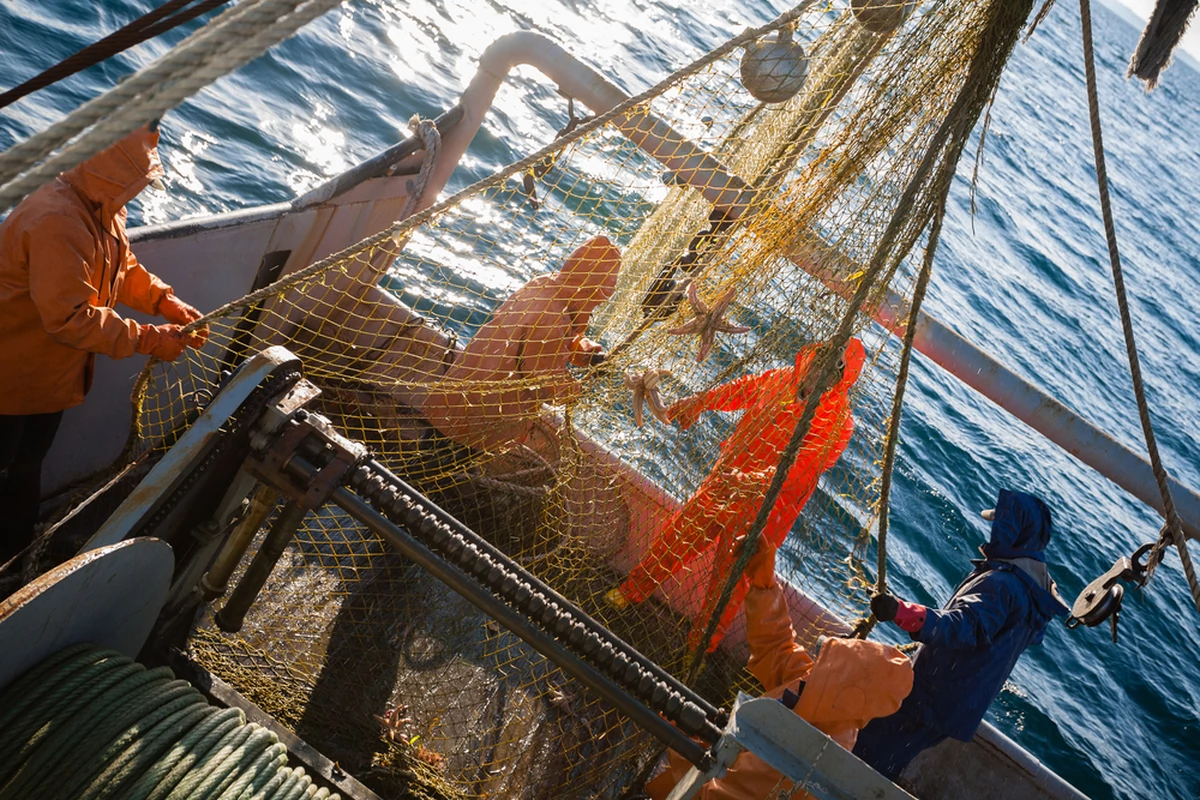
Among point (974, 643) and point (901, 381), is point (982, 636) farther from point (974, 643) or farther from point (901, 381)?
point (901, 381)

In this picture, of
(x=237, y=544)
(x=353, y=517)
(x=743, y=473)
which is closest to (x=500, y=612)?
(x=353, y=517)

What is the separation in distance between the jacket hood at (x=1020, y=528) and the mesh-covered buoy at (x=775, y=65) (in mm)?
2184

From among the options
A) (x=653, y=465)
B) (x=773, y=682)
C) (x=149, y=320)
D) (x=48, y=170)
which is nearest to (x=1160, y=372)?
(x=653, y=465)

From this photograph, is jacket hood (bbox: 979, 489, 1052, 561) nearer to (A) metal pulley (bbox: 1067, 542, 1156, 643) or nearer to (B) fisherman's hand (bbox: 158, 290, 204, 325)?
(A) metal pulley (bbox: 1067, 542, 1156, 643)

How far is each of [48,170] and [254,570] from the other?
5.79 ft

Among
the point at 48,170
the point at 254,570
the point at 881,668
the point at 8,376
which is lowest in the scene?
the point at 8,376

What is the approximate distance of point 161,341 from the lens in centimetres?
345

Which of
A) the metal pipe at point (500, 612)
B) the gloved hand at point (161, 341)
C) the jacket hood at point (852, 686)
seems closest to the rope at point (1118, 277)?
the jacket hood at point (852, 686)

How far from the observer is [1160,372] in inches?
734

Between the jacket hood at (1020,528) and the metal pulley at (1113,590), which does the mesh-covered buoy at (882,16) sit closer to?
the jacket hood at (1020,528)

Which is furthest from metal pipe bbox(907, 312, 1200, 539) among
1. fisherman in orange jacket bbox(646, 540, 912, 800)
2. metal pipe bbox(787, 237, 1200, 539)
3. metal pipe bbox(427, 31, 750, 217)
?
fisherman in orange jacket bbox(646, 540, 912, 800)

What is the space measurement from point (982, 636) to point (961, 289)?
13714 mm

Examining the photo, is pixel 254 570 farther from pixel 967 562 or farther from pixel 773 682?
pixel 967 562

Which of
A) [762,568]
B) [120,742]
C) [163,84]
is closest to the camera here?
[163,84]
